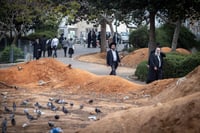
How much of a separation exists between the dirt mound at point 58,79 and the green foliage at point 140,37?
17670 mm

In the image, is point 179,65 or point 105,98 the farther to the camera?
point 179,65

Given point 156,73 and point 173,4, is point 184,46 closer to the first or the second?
Answer: point 173,4

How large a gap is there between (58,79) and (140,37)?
19.5m

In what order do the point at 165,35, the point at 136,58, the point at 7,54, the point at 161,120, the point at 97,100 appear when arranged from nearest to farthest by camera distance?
the point at 161,120
the point at 97,100
the point at 7,54
the point at 136,58
the point at 165,35

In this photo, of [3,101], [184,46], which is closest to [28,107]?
[3,101]

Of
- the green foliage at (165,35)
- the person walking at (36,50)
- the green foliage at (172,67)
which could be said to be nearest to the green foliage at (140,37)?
the green foliage at (165,35)

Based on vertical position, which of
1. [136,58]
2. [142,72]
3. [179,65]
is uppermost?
[179,65]

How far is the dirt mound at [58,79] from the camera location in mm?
17000

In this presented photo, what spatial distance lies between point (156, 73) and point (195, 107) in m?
9.59

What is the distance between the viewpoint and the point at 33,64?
813 inches

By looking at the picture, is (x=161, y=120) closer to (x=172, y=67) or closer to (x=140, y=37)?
(x=172, y=67)

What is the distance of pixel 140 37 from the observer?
3800 centimetres

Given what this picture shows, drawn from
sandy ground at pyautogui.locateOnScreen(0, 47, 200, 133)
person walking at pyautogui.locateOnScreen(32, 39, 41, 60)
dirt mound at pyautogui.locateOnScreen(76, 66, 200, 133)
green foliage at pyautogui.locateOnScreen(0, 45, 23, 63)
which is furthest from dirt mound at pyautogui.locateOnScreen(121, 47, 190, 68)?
dirt mound at pyautogui.locateOnScreen(76, 66, 200, 133)

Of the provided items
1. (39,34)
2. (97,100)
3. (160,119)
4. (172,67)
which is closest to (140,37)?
(39,34)
